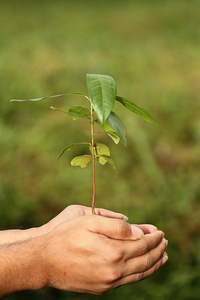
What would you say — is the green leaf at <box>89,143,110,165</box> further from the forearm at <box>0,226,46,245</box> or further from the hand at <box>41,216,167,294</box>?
the forearm at <box>0,226,46,245</box>

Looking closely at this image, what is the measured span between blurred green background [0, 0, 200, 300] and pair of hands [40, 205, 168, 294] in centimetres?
115

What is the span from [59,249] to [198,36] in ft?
14.8

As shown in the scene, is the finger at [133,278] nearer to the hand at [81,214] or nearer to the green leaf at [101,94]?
the hand at [81,214]

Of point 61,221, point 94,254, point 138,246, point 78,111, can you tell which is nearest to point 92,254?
point 94,254

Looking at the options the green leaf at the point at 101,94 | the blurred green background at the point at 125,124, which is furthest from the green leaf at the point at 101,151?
the blurred green background at the point at 125,124

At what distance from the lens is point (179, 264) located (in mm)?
2250

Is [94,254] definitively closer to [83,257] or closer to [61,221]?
[83,257]

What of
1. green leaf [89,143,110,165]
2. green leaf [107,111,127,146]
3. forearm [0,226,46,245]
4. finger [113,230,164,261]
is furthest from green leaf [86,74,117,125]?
forearm [0,226,46,245]

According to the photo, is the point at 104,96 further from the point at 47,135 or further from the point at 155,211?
the point at 47,135

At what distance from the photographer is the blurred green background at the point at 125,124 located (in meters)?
2.45

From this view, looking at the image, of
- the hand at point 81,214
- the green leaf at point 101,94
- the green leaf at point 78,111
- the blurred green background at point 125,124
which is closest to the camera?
the green leaf at point 101,94

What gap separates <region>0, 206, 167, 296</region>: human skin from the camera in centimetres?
92

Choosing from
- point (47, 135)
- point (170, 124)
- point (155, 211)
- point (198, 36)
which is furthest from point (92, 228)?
point (198, 36)

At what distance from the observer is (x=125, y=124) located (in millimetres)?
3191
